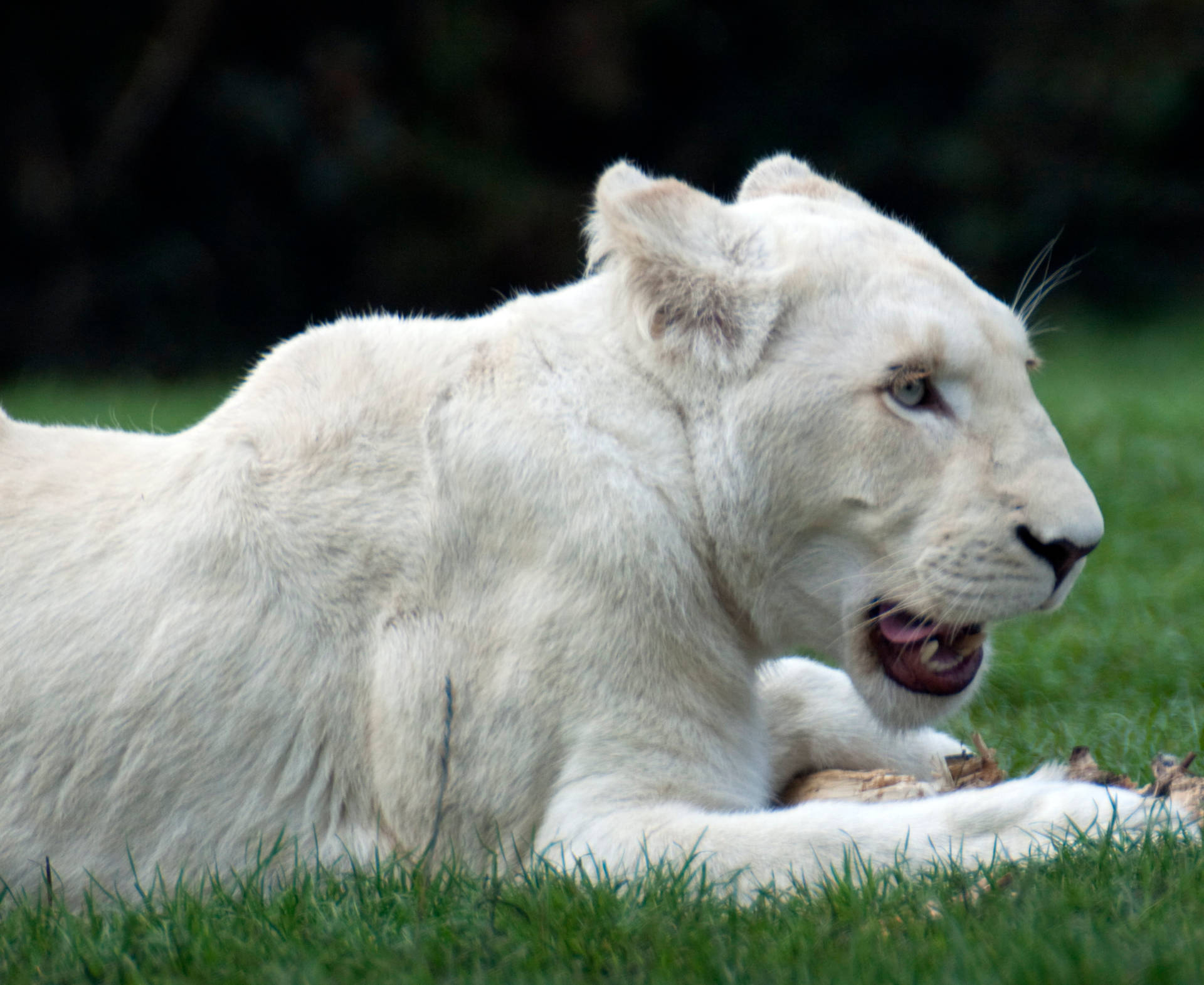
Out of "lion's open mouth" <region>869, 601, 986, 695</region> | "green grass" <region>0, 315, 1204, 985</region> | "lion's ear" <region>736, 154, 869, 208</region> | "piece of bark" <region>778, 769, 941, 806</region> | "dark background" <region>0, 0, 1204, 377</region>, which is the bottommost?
"green grass" <region>0, 315, 1204, 985</region>

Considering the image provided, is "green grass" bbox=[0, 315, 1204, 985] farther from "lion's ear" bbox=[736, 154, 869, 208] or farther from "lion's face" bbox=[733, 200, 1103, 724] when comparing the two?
"lion's ear" bbox=[736, 154, 869, 208]

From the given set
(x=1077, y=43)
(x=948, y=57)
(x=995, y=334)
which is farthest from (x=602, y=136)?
(x=995, y=334)

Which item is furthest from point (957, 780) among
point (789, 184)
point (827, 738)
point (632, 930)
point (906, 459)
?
point (789, 184)

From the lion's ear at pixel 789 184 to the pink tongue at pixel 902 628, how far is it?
3.41 ft

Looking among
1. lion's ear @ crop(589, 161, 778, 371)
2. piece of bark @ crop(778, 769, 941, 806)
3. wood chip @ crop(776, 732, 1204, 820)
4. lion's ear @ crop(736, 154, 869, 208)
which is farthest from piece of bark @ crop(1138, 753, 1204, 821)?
lion's ear @ crop(736, 154, 869, 208)

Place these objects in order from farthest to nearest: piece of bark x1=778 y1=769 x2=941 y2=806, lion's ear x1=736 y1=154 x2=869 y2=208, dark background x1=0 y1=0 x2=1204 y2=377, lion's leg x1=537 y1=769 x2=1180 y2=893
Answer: dark background x1=0 y1=0 x2=1204 y2=377
lion's ear x1=736 y1=154 x2=869 y2=208
piece of bark x1=778 y1=769 x2=941 y2=806
lion's leg x1=537 y1=769 x2=1180 y2=893

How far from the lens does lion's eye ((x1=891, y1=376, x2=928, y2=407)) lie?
10.00 feet

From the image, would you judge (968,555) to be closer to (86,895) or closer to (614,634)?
(614,634)

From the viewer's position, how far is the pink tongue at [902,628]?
10.4ft

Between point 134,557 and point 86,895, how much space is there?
2.36 ft

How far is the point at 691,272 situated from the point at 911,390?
1.72 ft

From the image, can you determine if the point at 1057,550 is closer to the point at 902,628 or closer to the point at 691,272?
the point at 902,628

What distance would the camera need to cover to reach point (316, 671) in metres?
3.05

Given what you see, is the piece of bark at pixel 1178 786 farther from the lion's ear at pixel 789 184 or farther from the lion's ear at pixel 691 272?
the lion's ear at pixel 789 184
